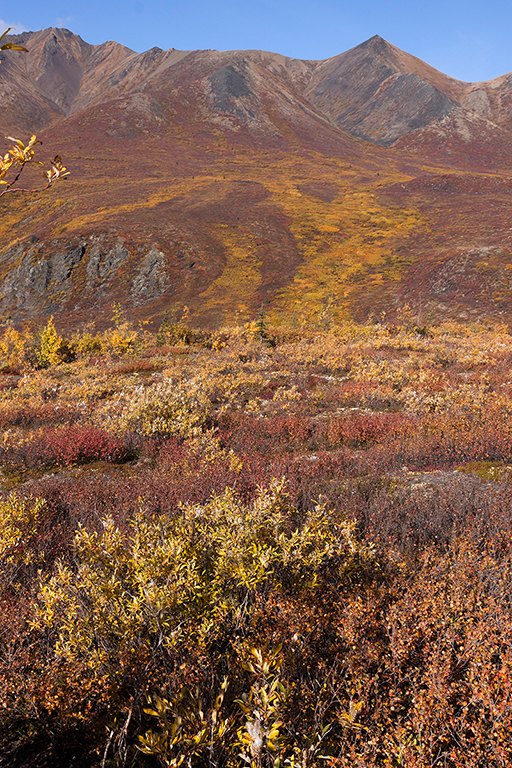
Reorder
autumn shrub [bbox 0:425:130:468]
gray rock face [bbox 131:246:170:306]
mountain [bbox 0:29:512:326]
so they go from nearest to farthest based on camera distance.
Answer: autumn shrub [bbox 0:425:130:468] < mountain [bbox 0:29:512:326] < gray rock face [bbox 131:246:170:306]

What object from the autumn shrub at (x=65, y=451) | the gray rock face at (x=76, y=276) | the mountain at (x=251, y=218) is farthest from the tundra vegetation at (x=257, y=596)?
the gray rock face at (x=76, y=276)

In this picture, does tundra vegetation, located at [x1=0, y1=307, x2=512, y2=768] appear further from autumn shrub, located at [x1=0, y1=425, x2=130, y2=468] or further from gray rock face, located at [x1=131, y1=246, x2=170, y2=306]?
gray rock face, located at [x1=131, y1=246, x2=170, y2=306]

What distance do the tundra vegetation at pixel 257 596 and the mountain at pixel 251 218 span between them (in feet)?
89.1

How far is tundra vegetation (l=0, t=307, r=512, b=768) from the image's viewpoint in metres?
1.81

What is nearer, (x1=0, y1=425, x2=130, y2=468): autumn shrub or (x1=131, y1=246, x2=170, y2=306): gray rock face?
(x1=0, y1=425, x2=130, y2=468): autumn shrub

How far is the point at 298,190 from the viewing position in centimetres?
7000

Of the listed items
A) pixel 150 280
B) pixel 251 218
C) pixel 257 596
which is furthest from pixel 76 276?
pixel 257 596

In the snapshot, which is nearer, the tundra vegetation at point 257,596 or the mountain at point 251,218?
the tundra vegetation at point 257,596

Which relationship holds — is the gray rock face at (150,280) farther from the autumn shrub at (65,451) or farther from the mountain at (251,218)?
the autumn shrub at (65,451)

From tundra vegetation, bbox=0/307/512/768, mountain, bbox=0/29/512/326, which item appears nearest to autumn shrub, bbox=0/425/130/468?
tundra vegetation, bbox=0/307/512/768

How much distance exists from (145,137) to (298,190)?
54205mm

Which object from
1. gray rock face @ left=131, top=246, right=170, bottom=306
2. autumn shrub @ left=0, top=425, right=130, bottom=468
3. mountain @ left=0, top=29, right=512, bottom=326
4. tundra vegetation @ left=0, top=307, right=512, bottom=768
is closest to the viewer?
tundra vegetation @ left=0, top=307, right=512, bottom=768

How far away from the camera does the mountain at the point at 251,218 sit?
38.2 meters

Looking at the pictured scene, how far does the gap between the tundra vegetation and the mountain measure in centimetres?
2715
